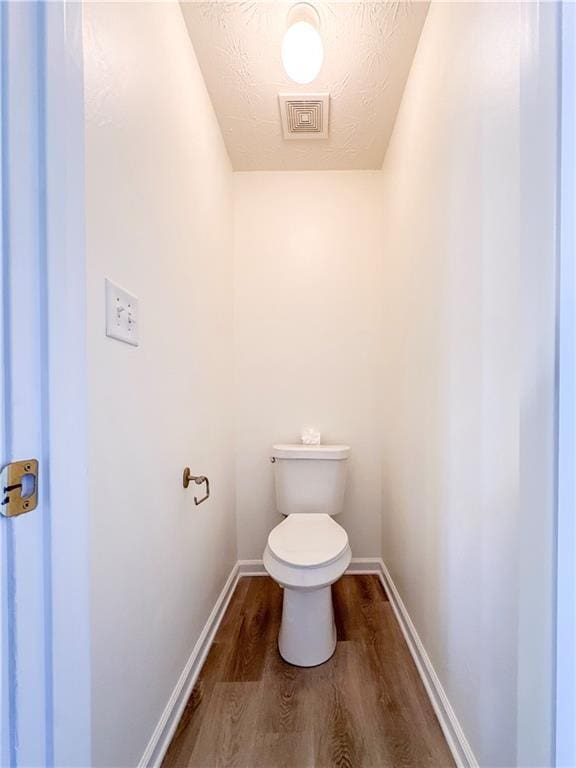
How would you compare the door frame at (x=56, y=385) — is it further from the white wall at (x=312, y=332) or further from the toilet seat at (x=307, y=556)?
the white wall at (x=312, y=332)

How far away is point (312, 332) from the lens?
6.40 feet

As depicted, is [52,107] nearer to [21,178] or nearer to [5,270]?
[21,178]

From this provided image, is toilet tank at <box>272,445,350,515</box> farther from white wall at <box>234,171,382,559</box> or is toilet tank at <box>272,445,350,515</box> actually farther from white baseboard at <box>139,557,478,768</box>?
white baseboard at <box>139,557,478,768</box>

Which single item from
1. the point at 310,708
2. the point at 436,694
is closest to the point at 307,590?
the point at 310,708

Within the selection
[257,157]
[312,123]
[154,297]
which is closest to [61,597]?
[154,297]

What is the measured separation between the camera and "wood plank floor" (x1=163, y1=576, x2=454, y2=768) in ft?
3.12

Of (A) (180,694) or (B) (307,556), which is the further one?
(B) (307,556)

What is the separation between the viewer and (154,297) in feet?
3.19

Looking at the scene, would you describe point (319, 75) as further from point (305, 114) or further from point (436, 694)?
point (436, 694)

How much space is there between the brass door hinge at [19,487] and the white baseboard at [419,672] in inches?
37.0

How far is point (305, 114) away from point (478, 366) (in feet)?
4.86

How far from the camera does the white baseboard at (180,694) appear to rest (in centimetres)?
90

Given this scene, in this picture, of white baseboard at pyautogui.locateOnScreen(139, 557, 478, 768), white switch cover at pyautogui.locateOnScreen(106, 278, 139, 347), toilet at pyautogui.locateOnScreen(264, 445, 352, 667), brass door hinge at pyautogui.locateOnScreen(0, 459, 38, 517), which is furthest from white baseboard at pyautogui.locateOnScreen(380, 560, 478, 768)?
white switch cover at pyautogui.locateOnScreen(106, 278, 139, 347)

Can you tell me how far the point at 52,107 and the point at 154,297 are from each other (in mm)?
564
